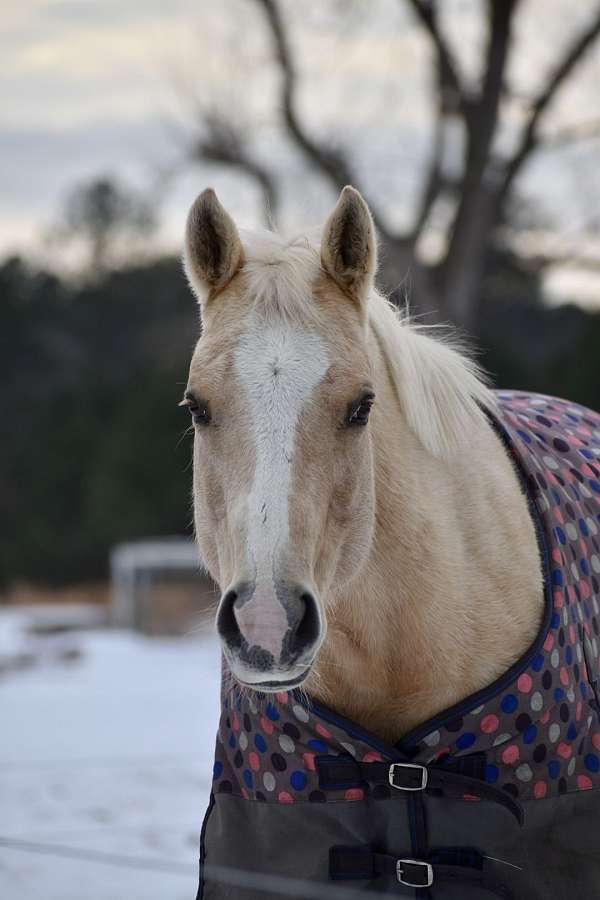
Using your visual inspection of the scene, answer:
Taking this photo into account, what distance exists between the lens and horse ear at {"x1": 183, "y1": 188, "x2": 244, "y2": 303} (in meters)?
2.59

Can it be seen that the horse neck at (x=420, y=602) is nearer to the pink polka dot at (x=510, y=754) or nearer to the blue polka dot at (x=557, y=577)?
the blue polka dot at (x=557, y=577)

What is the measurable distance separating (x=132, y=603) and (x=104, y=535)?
497cm

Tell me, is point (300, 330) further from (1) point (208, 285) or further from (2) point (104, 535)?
(2) point (104, 535)

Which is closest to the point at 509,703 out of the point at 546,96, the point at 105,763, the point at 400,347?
the point at 400,347

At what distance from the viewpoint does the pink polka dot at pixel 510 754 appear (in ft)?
8.25

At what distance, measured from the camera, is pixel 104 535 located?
54.6 ft

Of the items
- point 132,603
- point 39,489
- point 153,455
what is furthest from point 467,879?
point 39,489

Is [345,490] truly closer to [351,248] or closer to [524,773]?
A: [351,248]

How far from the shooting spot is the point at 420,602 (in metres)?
2.59

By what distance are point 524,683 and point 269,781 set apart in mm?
591

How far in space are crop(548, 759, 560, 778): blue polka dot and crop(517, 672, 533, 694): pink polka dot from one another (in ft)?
0.55

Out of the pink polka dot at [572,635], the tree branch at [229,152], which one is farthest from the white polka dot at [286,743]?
the tree branch at [229,152]

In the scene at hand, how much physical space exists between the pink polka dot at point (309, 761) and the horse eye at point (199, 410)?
0.75 m

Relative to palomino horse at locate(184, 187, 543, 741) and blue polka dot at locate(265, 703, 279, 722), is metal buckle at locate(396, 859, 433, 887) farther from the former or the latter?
blue polka dot at locate(265, 703, 279, 722)
